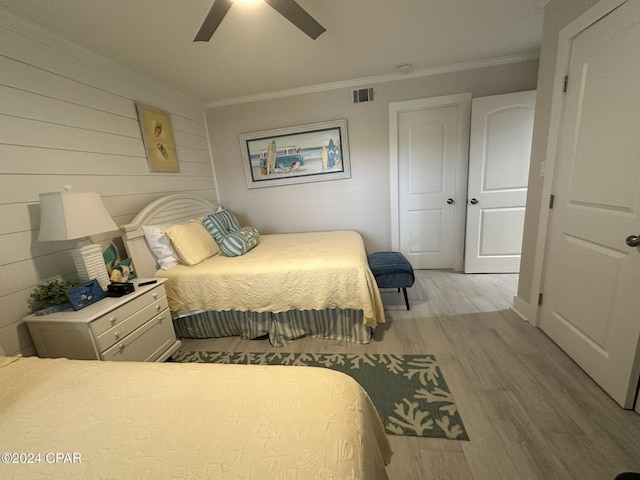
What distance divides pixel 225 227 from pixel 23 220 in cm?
142

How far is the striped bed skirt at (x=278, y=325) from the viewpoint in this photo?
209cm

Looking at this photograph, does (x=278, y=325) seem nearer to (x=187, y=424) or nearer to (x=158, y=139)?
(x=187, y=424)

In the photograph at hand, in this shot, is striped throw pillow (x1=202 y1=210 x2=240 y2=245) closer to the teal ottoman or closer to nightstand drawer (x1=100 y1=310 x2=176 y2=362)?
nightstand drawer (x1=100 y1=310 x2=176 y2=362)

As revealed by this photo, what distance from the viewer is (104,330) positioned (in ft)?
4.71

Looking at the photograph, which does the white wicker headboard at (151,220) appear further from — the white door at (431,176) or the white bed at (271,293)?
the white door at (431,176)

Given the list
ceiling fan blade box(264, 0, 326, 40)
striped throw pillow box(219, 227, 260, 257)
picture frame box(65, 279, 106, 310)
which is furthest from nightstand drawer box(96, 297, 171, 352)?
ceiling fan blade box(264, 0, 326, 40)

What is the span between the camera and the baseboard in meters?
2.08

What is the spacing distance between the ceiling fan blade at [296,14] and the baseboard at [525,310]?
2638 mm

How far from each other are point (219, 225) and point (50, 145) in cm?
130

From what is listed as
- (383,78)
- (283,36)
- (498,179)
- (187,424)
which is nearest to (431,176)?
(498,179)

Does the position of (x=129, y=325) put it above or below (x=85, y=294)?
below

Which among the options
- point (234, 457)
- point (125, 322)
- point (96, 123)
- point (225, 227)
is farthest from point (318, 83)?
point (234, 457)

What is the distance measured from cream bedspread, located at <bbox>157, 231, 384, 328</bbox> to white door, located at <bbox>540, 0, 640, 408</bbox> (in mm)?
1262

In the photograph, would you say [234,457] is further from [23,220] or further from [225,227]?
[225,227]
